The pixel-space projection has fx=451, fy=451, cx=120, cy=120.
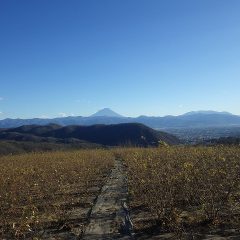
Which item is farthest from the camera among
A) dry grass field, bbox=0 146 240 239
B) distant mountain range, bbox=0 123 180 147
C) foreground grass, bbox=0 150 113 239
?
distant mountain range, bbox=0 123 180 147

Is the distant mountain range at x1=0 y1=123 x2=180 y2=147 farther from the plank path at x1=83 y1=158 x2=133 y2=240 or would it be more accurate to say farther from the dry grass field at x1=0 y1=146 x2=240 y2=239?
the plank path at x1=83 y1=158 x2=133 y2=240

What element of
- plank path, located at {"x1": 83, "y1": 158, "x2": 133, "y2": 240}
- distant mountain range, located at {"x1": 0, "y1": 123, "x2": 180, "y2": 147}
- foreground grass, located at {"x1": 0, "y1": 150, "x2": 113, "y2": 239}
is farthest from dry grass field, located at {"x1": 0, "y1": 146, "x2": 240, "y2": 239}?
distant mountain range, located at {"x1": 0, "y1": 123, "x2": 180, "y2": 147}

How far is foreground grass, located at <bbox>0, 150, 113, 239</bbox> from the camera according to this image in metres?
8.74

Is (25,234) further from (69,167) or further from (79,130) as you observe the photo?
(79,130)

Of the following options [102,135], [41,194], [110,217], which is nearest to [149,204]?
[110,217]

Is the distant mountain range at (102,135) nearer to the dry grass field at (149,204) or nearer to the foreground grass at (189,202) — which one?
the dry grass field at (149,204)

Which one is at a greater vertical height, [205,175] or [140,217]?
[205,175]

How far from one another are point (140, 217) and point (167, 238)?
1.64m

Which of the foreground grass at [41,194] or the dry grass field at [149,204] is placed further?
the foreground grass at [41,194]

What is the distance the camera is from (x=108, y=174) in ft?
56.7

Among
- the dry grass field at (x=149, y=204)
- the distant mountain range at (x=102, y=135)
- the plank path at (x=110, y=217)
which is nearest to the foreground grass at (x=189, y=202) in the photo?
the dry grass field at (x=149, y=204)

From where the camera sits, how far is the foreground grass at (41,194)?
8742 millimetres

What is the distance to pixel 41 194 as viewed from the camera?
12219 millimetres

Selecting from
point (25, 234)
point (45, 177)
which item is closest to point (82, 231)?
point (25, 234)
